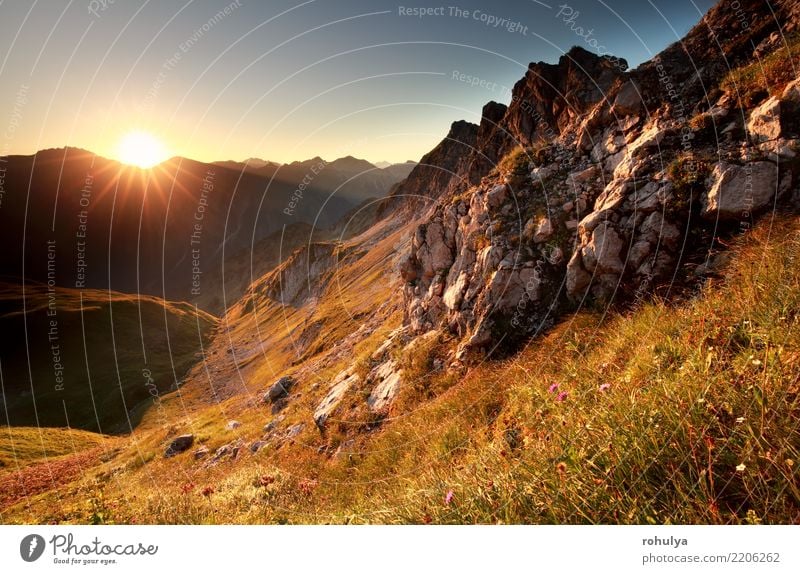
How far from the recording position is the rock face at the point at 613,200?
878cm

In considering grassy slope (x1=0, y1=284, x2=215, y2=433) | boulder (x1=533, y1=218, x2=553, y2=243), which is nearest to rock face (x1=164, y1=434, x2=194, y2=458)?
grassy slope (x1=0, y1=284, x2=215, y2=433)

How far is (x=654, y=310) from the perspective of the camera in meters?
7.42

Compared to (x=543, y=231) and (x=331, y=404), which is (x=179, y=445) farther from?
(x=543, y=231)

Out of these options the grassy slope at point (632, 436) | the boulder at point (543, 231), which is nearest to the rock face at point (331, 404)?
the grassy slope at point (632, 436)

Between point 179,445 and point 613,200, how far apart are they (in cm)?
4331

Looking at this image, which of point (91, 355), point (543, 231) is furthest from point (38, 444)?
point (543, 231)

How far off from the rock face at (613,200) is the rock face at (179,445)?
108ft

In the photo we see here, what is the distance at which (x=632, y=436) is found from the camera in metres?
3.67

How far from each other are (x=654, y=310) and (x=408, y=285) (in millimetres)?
14171

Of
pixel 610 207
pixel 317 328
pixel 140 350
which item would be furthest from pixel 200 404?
pixel 610 207

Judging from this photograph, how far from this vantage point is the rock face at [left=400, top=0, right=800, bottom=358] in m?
8.78

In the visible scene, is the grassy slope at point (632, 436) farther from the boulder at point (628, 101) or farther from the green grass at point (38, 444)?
the green grass at point (38, 444)

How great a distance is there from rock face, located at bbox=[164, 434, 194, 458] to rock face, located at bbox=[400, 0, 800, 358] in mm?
32807
